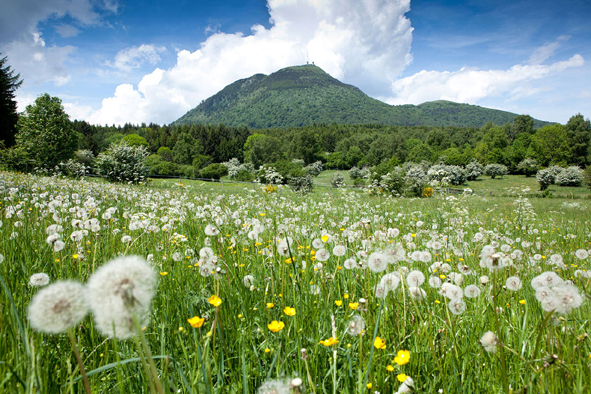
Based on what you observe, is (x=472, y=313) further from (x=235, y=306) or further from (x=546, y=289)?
(x=235, y=306)

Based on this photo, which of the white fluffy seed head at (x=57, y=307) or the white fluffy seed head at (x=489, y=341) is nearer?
the white fluffy seed head at (x=57, y=307)

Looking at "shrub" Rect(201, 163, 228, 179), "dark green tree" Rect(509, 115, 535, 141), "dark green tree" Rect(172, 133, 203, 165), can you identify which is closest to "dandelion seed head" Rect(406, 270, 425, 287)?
"shrub" Rect(201, 163, 228, 179)

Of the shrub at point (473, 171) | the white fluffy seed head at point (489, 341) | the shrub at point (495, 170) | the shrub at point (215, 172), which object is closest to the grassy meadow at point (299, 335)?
the white fluffy seed head at point (489, 341)

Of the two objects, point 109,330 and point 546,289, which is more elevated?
point 109,330

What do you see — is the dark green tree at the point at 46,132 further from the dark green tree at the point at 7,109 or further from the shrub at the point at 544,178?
the shrub at the point at 544,178

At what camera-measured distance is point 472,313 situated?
2.12 metres

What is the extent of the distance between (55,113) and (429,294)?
119 ft

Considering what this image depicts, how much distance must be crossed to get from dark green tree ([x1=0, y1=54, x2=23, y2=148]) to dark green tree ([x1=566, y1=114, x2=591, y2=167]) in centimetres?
8197

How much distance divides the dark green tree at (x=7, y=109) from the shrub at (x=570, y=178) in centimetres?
6584

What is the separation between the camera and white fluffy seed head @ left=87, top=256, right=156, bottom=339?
653 mm

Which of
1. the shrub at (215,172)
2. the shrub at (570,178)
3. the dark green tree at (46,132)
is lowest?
the shrub at (570,178)

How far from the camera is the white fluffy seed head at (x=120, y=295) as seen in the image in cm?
65

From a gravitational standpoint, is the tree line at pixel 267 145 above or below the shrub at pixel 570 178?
above

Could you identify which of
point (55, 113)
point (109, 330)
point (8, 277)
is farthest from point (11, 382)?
point (55, 113)
